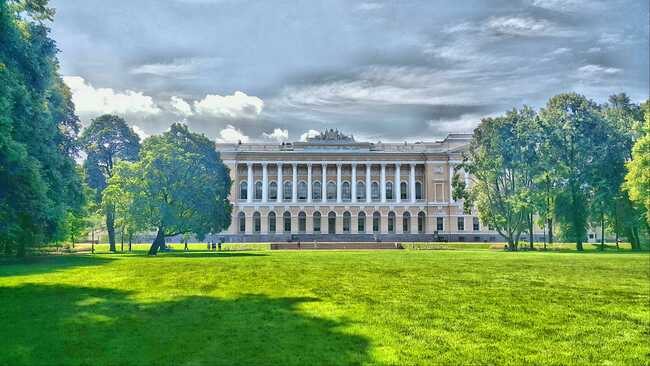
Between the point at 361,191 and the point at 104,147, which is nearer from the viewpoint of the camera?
the point at 104,147

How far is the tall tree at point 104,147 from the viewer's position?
48406mm

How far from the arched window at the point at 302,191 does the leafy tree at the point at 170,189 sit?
39232 millimetres

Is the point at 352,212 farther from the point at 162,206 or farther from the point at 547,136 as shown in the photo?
the point at 162,206

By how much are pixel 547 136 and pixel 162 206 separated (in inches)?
1348

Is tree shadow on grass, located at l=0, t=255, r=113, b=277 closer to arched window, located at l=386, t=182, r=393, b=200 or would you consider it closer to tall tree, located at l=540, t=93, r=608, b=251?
tall tree, located at l=540, t=93, r=608, b=251

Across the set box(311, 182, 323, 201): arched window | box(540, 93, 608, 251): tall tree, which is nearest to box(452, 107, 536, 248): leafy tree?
box(540, 93, 608, 251): tall tree

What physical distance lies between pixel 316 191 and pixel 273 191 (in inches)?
278

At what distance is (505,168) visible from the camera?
4509 centimetres

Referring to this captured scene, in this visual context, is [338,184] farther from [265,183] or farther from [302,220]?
[265,183]

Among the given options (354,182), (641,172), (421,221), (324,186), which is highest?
(354,182)

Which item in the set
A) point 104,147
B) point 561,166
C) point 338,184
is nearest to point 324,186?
point 338,184

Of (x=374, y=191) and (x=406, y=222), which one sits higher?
(x=374, y=191)

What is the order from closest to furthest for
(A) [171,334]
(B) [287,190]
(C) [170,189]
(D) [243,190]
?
(A) [171,334]
(C) [170,189]
(D) [243,190]
(B) [287,190]

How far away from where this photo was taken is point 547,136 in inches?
1730
